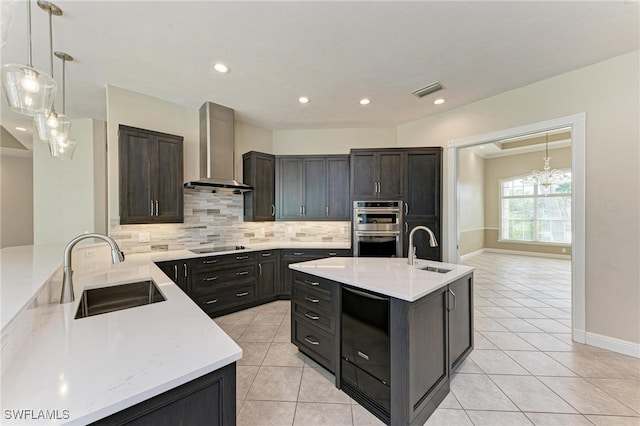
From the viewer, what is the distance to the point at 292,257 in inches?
159

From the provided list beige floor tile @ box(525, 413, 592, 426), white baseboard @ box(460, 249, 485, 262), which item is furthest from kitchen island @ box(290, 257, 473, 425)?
white baseboard @ box(460, 249, 485, 262)

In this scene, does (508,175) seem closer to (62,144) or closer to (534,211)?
(534,211)

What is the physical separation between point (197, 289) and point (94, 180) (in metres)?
2.79

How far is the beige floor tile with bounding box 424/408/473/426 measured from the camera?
5.40 feet

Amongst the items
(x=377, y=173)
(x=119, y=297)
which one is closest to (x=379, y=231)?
(x=377, y=173)

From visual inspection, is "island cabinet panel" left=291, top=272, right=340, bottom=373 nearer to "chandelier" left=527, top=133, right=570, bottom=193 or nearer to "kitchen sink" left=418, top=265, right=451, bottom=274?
"kitchen sink" left=418, top=265, right=451, bottom=274

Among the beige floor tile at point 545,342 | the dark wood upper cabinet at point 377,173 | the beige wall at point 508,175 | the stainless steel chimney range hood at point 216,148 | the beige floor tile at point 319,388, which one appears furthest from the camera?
the beige wall at point 508,175

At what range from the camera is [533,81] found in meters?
2.93

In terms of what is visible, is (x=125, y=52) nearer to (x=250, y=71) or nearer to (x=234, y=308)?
(x=250, y=71)

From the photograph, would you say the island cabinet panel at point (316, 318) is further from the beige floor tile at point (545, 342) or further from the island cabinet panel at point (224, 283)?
the beige floor tile at point (545, 342)

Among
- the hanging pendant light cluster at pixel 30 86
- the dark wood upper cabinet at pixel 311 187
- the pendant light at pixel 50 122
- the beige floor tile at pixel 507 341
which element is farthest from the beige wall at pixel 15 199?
the beige floor tile at pixel 507 341

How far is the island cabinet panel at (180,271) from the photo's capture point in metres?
2.91

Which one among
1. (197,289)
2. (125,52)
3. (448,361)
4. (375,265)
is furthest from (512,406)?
(125,52)

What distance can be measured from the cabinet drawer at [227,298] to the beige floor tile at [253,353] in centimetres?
88
